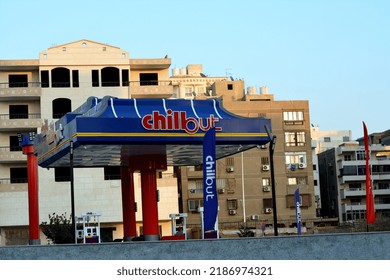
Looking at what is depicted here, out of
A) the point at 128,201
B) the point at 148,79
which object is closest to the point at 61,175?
the point at 148,79

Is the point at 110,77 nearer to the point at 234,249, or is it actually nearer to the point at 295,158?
the point at 295,158

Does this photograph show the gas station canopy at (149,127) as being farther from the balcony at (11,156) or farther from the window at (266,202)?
the window at (266,202)

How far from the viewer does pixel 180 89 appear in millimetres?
101188

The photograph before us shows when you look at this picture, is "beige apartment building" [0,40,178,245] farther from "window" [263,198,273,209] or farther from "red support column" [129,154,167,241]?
"red support column" [129,154,167,241]

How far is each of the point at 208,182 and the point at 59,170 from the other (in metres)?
39.4

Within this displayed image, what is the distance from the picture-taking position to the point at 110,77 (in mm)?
71438

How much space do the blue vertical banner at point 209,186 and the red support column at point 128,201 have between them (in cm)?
1367

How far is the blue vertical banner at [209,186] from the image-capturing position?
30855 millimetres

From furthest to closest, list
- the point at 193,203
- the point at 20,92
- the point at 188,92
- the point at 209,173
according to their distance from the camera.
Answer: the point at 188,92 < the point at 193,203 < the point at 20,92 < the point at 209,173

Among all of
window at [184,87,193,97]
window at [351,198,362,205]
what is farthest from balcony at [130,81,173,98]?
window at [184,87,193,97]

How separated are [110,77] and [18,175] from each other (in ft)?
35.4

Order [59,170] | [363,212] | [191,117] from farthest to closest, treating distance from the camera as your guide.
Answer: [363,212] < [59,170] < [191,117]
